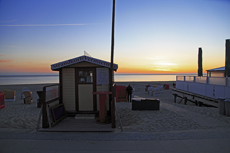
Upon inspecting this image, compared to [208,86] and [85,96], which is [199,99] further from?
[85,96]

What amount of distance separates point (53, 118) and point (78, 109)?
1.50 m

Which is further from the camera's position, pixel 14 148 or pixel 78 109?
pixel 78 109

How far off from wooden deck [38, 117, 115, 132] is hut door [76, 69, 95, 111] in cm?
84

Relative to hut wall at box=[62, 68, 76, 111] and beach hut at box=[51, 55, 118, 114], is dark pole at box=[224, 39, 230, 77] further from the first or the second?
hut wall at box=[62, 68, 76, 111]

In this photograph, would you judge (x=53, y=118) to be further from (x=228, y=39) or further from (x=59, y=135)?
(x=228, y=39)

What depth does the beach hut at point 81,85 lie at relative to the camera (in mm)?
7945

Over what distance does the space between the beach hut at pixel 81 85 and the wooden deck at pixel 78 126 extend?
73 centimetres

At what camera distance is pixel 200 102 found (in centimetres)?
1307

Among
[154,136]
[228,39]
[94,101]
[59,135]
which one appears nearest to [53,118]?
[59,135]

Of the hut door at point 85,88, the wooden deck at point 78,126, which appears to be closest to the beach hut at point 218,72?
the hut door at point 85,88

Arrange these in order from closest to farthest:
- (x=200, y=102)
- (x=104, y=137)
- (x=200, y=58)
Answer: (x=104, y=137) → (x=200, y=102) → (x=200, y=58)

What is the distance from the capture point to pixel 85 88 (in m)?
8.02

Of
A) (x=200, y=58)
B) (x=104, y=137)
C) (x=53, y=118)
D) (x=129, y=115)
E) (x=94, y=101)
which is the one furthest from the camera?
(x=200, y=58)

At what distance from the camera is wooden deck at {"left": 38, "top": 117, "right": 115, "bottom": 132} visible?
601cm
